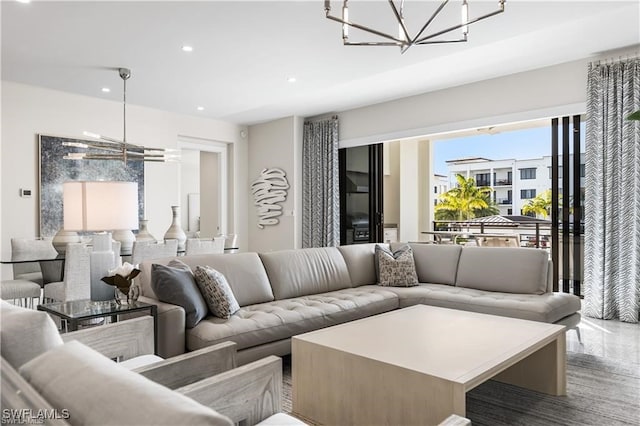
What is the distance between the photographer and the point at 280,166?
24.3 ft

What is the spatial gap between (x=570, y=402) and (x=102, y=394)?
100 inches

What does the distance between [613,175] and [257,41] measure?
3738mm

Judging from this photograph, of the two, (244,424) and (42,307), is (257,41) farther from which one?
(244,424)

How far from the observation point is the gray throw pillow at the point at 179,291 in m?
2.75

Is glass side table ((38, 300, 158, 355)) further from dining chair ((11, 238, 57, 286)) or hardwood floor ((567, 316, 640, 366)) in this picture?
hardwood floor ((567, 316, 640, 366))

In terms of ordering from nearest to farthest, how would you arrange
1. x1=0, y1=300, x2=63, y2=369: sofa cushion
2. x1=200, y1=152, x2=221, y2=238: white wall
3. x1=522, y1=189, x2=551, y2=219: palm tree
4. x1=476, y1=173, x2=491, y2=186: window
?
x1=0, y1=300, x2=63, y2=369: sofa cushion, x1=200, y1=152, x2=221, y2=238: white wall, x1=522, y1=189, x2=551, y2=219: palm tree, x1=476, y1=173, x2=491, y2=186: window

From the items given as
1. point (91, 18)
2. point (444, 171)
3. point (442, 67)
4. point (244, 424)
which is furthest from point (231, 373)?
point (444, 171)

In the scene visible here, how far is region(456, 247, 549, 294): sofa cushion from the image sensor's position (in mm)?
3762

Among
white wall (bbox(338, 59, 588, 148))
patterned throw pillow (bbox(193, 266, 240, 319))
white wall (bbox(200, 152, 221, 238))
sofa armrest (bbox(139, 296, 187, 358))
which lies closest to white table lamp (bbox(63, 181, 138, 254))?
sofa armrest (bbox(139, 296, 187, 358))

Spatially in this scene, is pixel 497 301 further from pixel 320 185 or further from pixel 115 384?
pixel 320 185

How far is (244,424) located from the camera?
1.45 metres

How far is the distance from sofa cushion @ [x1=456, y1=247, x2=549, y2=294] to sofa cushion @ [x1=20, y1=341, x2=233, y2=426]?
359 centimetres

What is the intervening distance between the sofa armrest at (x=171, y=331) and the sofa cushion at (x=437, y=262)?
261 cm

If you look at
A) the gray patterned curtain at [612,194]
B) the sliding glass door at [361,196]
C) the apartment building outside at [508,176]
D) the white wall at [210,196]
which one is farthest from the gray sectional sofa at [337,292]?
the apartment building outside at [508,176]
